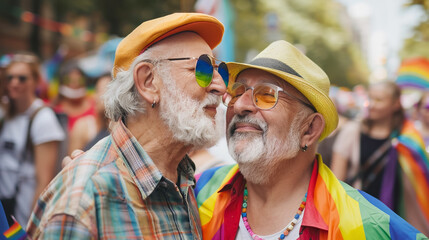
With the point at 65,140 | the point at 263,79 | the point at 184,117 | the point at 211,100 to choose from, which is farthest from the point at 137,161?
the point at 65,140

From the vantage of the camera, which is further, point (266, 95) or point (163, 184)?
point (266, 95)

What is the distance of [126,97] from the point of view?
2312mm

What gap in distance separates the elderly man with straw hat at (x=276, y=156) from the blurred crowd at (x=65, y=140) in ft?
3.26

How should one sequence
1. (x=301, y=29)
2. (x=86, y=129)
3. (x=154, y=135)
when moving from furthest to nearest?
1. (x=301, y=29)
2. (x=86, y=129)
3. (x=154, y=135)

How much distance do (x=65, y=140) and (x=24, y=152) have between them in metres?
0.84


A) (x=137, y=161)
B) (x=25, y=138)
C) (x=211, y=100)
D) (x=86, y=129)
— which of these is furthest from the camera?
(x=86, y=129)

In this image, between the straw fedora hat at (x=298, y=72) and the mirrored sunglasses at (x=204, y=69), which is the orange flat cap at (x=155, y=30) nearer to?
the mirrored sunglasses at (x=204, y=69)

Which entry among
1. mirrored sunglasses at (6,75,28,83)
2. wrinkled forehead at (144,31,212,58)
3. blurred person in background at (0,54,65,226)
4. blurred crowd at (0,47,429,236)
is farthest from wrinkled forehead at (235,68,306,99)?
mirrored sunglasses at (6,75,28,83)

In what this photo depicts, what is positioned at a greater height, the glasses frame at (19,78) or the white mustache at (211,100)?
the glasses frame at (19,78)

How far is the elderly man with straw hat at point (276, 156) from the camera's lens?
249 centimetres

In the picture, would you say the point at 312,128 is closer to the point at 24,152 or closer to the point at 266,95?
the point at 266,95

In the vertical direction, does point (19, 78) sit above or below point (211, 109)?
above

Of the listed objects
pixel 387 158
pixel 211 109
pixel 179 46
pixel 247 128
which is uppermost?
pixel 179 46

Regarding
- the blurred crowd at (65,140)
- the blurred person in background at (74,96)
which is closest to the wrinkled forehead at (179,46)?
the blurred crowd at (65,140)
